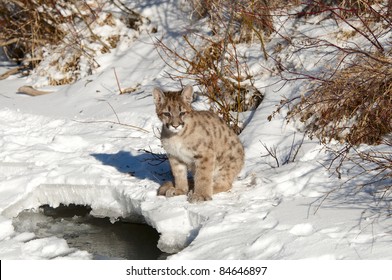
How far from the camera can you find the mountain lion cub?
5.33 metres

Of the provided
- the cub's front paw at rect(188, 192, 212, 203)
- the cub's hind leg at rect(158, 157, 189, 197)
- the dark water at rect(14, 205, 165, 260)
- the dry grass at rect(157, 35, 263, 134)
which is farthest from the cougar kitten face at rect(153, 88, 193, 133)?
the dry grass at rect(157, 35, 263, 134)

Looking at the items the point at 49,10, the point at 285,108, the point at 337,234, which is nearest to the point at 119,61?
the point at 49,10

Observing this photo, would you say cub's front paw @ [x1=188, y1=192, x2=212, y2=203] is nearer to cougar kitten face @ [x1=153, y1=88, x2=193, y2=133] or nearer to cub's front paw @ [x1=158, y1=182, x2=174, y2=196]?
cub's front paw @ [x1=158, y1=182, x2=174, y2=196]

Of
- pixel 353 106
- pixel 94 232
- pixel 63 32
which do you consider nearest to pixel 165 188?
pixel 94 232

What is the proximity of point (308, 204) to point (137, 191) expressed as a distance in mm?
1648

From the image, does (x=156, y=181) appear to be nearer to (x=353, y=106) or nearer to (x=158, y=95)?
(x=158, y=95)

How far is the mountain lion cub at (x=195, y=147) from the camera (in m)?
5.33

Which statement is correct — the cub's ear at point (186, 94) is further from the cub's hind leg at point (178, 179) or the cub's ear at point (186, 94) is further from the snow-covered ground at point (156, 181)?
the snow-covered ground at point (156, 181)

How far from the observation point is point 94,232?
548 cm

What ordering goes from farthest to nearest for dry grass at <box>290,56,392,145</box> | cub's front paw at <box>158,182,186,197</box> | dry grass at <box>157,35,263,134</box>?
dry grass at <box>157,35,263,134</box> → dry grass at <box>290,56,392,145</box> → cub's front paw at <box>158,182,186,197</box>

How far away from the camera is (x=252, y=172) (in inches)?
239

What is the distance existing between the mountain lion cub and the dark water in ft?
1.51

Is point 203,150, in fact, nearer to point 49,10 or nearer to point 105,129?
point 105,129

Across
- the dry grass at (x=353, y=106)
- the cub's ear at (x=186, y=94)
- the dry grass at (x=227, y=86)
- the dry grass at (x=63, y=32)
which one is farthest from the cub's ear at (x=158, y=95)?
the dry grass at (x=63, y=32)
